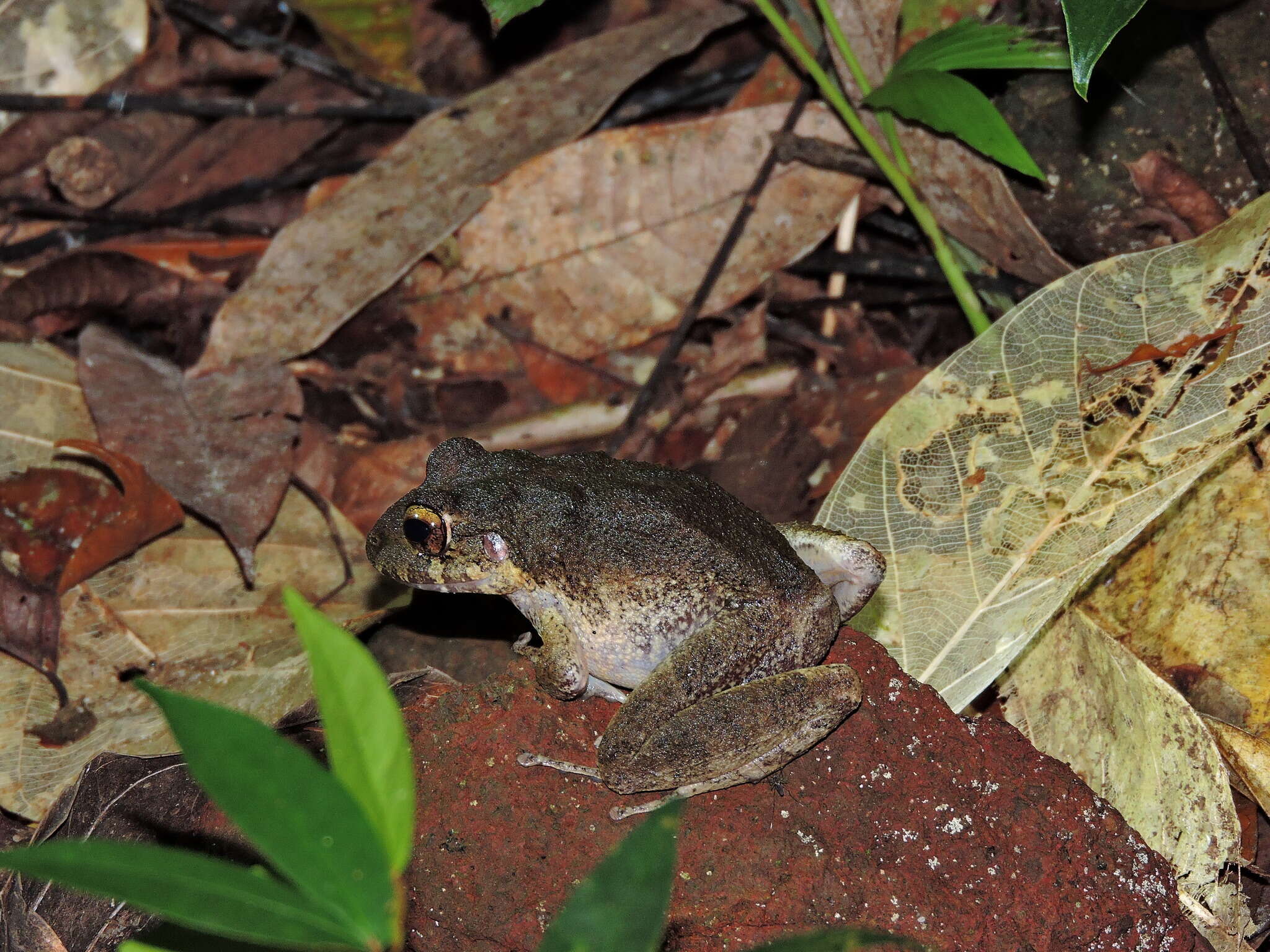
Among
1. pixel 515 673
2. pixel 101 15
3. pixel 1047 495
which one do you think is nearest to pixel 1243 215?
pixel 1047 495

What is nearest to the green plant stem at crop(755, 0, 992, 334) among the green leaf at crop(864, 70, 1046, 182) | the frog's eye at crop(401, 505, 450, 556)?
the green leaf at crop(864, 70, 1046, 182)

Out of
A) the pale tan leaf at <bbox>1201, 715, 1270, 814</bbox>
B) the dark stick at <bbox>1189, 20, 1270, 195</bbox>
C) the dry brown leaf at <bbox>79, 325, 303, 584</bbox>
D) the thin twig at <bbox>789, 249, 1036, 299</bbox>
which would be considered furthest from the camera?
the thin twig at <bbox>789, 249, 1036, 299</bbox>

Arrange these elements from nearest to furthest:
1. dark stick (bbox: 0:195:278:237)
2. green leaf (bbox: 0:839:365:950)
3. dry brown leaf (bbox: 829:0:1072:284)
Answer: green leaf (bbox: 0:839:365:950) < dry brown leaf (bbox: 829:0:1072:284) < dark stick (bbox: 0:195:278:237)

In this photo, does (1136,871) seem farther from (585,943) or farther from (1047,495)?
(585,943)

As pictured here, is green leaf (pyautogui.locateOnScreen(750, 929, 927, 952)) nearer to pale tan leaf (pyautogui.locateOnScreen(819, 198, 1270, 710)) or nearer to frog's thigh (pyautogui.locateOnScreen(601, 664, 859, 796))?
frog's thigh (pyautogui.locateOnScreen(601, 664, 859, 796))

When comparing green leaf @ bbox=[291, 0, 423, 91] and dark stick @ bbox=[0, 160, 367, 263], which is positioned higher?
green leaf @ bbox=[291, 0, 423, 91]

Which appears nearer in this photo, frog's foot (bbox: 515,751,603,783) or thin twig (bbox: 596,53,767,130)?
frog's foot (bbox: 515,751,603,783)
